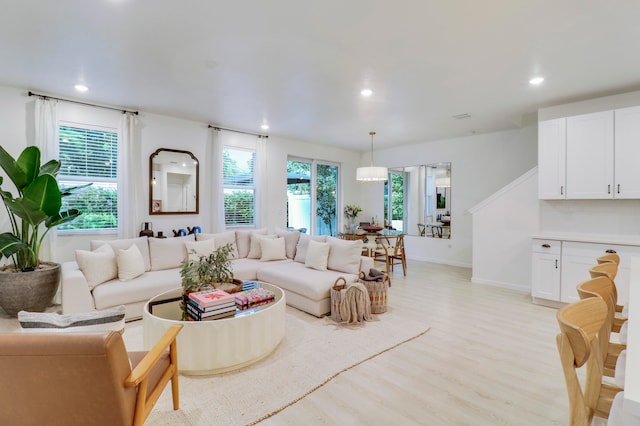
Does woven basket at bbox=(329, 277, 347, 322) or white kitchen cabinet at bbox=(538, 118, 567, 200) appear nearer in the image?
woven basket at bbox=(329, 277, 347, 322)

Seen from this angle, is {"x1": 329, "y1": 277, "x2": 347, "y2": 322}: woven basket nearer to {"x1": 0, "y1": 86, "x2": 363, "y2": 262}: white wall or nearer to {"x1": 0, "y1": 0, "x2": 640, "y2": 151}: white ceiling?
{"x1": 0, "y1": 0, "x2": 640, "y2": 151}: white ceiling

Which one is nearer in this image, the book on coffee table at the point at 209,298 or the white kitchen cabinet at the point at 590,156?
the book on coffee table at the point at 209,298

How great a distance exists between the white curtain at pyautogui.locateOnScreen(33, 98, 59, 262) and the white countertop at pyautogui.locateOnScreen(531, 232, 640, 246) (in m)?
6.41

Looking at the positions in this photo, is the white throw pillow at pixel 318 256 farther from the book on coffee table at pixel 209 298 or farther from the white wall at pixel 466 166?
the white wall at pixel 466 166

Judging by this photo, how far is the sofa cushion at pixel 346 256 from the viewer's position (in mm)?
4090

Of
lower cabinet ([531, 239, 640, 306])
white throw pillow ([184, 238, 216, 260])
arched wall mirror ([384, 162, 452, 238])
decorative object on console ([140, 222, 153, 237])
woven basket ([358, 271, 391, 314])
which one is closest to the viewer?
lower cabinet ([531, 239, 640, 306])

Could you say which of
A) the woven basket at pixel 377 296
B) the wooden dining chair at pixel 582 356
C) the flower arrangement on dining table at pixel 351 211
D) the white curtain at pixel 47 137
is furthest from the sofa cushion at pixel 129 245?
the flower arrangement on dining table at pixel 351 211

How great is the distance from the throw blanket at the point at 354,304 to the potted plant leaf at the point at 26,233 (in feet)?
10.9

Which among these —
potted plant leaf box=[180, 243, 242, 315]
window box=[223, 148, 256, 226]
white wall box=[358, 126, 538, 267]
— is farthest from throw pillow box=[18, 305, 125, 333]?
white wall box=[358, 126, 538, 267]

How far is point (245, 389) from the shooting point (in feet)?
7.35

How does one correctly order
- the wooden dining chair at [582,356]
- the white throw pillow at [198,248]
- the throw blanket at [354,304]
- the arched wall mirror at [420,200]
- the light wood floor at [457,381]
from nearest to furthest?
the wooden dining chair at [582,356] < the light wood floor at [457,381] < the throw blanket at [354,304] < the white throw pillow at [198,248] < the arched wall mirror at [420,200]

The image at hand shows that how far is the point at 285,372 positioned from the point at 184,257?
2.66 metres

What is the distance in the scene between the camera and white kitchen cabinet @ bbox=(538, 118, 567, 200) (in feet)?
13.6

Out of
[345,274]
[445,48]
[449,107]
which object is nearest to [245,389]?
[345,274]
